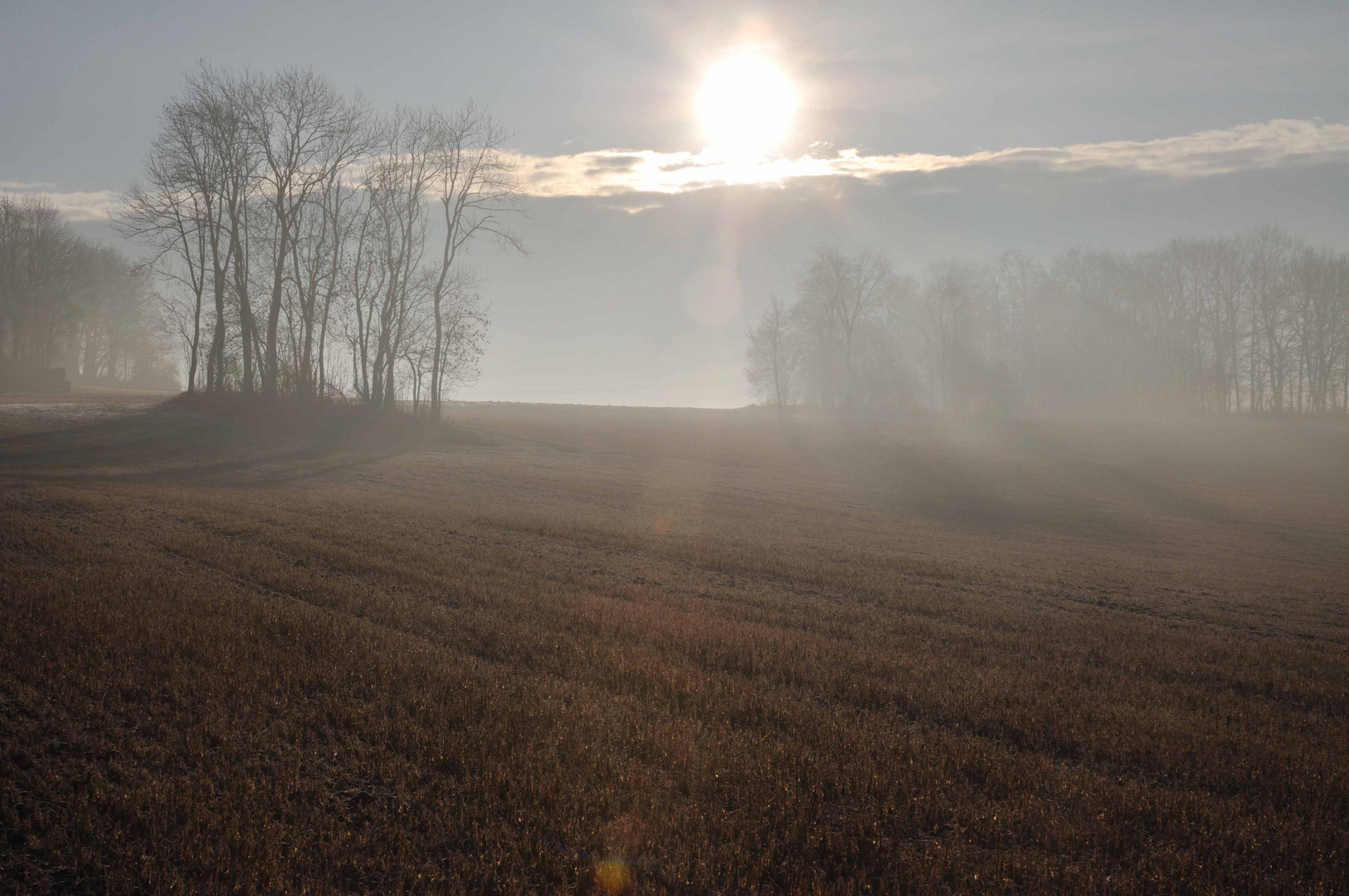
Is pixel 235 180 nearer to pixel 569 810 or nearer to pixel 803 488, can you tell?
pixel 803 488

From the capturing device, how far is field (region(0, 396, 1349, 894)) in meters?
4.82

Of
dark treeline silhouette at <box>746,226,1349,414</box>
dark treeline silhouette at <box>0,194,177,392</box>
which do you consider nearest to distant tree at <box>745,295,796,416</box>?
dark treeline silhouette at <box>746,226,1349,414</box>

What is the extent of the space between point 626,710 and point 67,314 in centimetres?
9004

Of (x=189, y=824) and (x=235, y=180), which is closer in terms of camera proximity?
(x=189, y=824)

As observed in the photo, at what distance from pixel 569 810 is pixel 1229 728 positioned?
6970 millimetres

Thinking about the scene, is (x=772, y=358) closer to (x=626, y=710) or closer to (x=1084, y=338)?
(x=1084, y=338)

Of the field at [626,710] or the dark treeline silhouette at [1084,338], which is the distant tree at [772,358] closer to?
the dark treeline silhouette at [1084,338]

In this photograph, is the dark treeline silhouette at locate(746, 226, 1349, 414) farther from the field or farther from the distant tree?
the field

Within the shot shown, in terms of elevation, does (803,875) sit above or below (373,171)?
below

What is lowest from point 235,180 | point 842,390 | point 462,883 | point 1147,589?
point 1147,589

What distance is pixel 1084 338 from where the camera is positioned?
87625 mm

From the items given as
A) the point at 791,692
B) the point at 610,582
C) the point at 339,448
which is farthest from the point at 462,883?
the point at 339,448

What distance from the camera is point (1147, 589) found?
54.5 feet

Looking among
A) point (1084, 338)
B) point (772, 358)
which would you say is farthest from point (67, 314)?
point (1084, 338)
